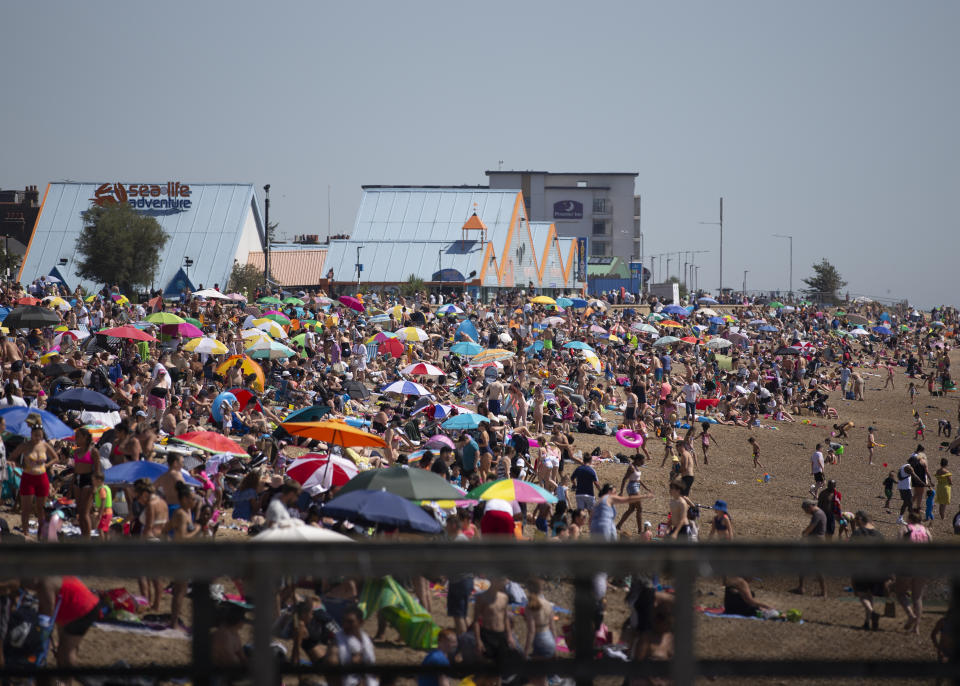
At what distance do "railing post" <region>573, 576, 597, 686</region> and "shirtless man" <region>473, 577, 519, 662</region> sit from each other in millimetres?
216

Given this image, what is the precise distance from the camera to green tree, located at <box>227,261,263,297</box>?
4538 centimetres

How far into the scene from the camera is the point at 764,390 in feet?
98.8

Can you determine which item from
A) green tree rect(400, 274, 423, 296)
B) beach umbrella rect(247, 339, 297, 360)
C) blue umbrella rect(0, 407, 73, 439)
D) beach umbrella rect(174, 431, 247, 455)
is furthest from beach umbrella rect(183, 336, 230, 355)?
green tree rect(400, 274, 423, 296)

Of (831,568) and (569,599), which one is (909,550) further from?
(569,599)

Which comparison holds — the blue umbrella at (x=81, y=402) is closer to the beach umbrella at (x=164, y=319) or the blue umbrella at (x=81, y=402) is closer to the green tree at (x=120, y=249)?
the beach umbrella at (x=164, y=319)

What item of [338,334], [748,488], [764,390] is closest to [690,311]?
[764,390]

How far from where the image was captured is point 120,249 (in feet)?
142

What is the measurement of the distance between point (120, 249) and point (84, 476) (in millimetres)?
35531

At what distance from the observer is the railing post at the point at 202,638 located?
2584 mm

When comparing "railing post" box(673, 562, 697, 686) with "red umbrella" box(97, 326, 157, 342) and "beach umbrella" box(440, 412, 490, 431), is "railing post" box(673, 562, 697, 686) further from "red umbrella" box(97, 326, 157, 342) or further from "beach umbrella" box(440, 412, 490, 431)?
"red umbrella" box(97, 326, 157, 342)

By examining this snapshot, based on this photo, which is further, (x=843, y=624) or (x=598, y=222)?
(x=598, y=222)

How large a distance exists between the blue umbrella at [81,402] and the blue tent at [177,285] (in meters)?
30.9

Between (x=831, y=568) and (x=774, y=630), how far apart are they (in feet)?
5.57

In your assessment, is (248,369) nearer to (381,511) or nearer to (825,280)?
(381,511)
